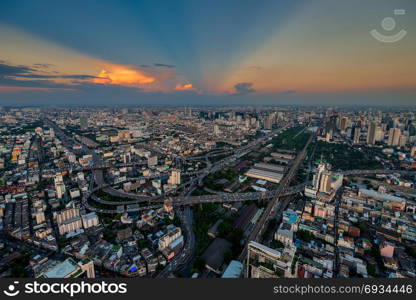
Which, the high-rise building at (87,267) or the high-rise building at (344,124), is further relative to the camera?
the high-rise building at (344,124)

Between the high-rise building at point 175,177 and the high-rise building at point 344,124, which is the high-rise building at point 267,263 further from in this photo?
the high-rise building at point 344,124

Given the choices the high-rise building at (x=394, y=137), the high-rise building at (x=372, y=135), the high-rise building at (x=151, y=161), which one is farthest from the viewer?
the high-rise building at (x=372, y=135)

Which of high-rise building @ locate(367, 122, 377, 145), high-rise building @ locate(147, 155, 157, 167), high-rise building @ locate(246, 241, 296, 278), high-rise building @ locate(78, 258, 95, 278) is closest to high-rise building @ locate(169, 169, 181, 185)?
high-rise building @ locate(147, 155, 157, 167)

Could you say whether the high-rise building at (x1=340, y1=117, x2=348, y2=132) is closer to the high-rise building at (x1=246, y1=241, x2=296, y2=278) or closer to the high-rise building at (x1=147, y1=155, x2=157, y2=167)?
the high-rise building at (x1=147, y1=155, x2=157, y2=167)

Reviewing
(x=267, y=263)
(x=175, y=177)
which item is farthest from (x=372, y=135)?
(x=267, y=263)

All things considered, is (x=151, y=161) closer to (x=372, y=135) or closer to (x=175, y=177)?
(x=175, y=177)

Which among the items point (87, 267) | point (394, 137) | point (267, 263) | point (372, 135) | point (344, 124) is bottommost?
point (87, 267)

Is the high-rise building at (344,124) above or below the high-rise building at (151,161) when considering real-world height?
above

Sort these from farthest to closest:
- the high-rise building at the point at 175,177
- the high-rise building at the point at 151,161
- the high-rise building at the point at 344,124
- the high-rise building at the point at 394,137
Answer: the high-rise building at the point at 344,124
the high-rise building at the point at 394,137
the high-rise building at the point at 151,161
the high-rise building at the point at 175,177

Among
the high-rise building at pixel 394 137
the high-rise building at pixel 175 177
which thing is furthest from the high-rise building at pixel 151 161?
the high-rise building at pixel 394 137

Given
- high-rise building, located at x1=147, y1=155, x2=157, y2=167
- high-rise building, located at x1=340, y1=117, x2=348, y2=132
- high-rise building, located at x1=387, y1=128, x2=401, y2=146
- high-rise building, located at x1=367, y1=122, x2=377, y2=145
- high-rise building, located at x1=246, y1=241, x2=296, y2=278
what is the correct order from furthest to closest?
high-rise building, located at x1=340, y1=117, x2=348, y2=132 < high-rise building, located at x1=367, y1=122, x2=377, y2=145 < high-rise building, located at x1=387, y1=128, x2=401, y2=146 < high-rise building, located at x1=147, y1=155, x2=157, y2=167 < high-rise building, located at x1=246, y1=241, x2=296, y2=278

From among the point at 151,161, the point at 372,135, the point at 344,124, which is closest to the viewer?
the point at 151,161

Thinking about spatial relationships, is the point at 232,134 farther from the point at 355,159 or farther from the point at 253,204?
the point at 253,204
